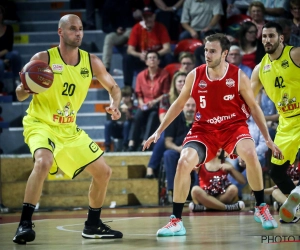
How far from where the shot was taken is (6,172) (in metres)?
11.0

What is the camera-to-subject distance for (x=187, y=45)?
11734 mm

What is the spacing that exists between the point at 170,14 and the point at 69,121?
→ 685 centimetres

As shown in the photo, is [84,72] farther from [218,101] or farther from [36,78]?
[218,101]

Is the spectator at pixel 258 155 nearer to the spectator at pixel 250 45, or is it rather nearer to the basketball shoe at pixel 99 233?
the spectator at pixel 250 45

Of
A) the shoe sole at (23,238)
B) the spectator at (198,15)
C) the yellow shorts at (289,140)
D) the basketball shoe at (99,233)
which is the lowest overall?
the basketball shoe at (99,233)

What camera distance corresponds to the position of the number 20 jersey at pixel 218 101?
6.48 m

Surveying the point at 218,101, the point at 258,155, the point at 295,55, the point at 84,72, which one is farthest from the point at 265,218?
the point at 258,155

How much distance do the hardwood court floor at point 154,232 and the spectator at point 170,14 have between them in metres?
4.63

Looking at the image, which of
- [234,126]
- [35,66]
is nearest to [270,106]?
[234,126]

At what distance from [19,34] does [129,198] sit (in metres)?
4.91

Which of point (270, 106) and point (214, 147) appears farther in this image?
point (270, 106)

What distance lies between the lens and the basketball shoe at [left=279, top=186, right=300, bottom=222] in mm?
6516

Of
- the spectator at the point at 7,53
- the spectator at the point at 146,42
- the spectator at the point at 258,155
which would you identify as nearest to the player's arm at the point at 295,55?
the spectator at the point at 258,155

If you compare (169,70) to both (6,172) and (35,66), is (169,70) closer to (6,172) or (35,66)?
(6,172)
